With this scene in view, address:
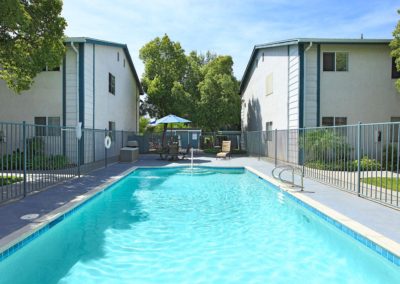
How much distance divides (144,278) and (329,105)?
1283 centimetres

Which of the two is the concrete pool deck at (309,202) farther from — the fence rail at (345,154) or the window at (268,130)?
the window at (268,130)

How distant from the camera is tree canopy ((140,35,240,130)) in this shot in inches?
916

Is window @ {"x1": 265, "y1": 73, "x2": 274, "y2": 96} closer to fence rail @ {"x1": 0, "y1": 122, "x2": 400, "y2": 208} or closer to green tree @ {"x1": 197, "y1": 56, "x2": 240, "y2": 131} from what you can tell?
fence rail @ {"x1": 0, "y1": 122, "x2": 400, "y2": 208}

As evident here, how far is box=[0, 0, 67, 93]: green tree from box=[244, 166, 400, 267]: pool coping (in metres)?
8.90

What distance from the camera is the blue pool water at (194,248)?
4.11m

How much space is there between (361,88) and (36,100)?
14.7m

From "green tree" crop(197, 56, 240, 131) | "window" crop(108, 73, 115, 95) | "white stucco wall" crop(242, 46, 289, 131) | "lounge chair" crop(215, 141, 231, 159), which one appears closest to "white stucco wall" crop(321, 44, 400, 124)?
"white stucco wall" crop(242, 46, 289, 131)

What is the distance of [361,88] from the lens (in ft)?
47.6

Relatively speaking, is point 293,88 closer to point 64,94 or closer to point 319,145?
point 319,145

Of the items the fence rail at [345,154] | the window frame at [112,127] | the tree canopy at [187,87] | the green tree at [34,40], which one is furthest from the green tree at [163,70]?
the green tree at [34,40]

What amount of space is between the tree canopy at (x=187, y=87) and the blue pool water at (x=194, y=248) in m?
15.6

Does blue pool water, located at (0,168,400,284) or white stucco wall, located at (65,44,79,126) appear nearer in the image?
blue pool water, located at (0,168,400,284)

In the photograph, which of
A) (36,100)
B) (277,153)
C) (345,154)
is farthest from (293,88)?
(36,100)

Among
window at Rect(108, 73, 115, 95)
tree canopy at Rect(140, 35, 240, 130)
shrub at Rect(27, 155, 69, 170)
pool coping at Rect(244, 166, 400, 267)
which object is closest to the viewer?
pool coping at Rect(244, 166, 400, 267)
